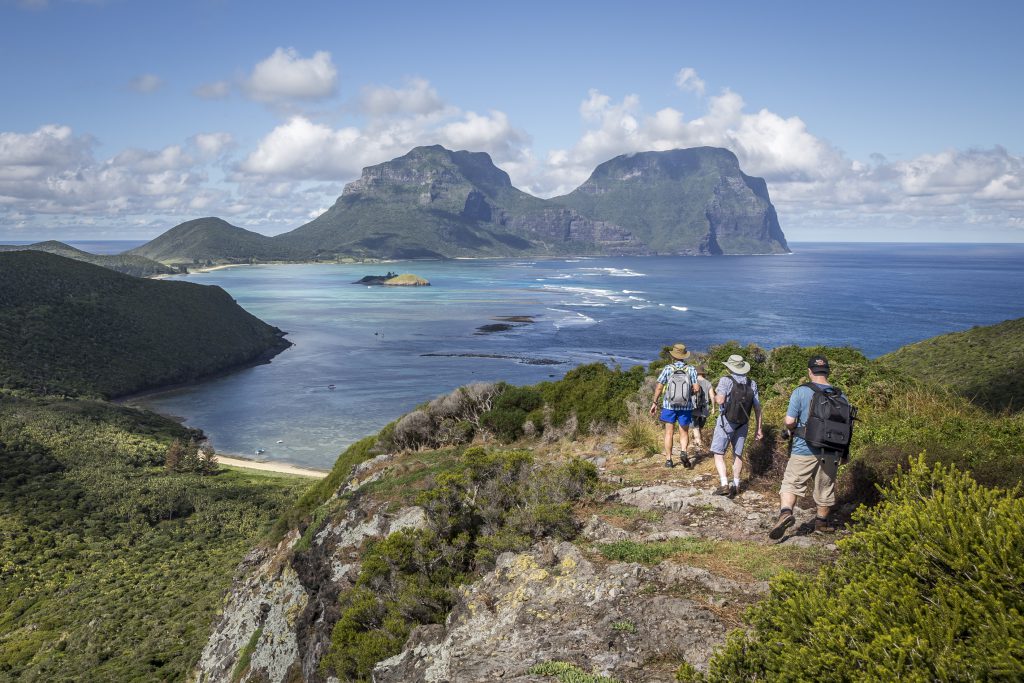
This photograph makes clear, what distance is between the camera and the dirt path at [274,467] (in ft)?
141

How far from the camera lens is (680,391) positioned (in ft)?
34.7

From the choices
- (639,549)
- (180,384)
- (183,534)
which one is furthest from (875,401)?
(180,384)

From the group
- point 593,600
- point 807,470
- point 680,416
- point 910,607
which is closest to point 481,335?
point 680,416

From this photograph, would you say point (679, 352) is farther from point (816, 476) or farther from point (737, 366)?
point (816, 476)

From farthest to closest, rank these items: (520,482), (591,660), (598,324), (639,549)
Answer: (598,324), (520,482), (639,549), (591,660)

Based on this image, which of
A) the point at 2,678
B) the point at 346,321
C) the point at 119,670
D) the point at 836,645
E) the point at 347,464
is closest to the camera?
the point at 836,645

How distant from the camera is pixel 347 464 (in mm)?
19609

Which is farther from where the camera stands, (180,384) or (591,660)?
(180,384)

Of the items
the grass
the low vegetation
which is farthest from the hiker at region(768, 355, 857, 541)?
the low vegetation

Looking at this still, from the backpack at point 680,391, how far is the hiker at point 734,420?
1229 millimetres

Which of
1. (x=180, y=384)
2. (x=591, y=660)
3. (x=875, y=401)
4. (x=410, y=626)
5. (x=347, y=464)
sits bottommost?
(x=180, y=384)

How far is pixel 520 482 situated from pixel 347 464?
35.3 feet

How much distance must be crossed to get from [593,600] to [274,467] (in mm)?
42932

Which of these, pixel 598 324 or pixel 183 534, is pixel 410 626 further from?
pixel 598 324
